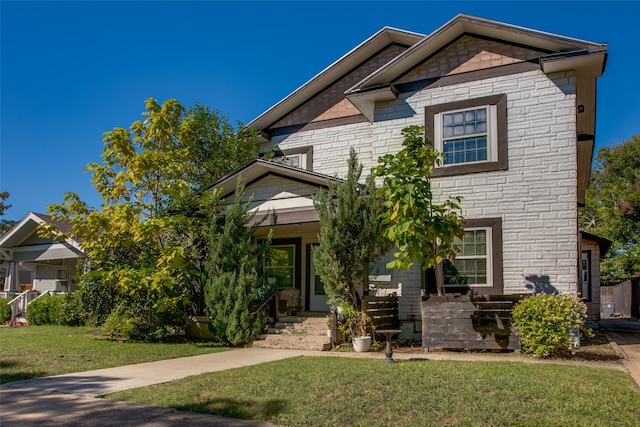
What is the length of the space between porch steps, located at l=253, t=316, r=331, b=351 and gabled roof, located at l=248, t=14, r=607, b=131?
20.0 ft

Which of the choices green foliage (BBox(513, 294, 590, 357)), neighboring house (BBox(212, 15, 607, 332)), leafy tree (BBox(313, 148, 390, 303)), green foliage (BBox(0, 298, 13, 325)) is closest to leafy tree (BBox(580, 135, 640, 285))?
neighboring house (BBox(212, 15, 607, 332))

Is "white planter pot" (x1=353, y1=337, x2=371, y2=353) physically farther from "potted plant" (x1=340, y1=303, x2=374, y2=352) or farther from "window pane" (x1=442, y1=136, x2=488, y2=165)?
"window pane" (x1=442, y1=136, x2=488, y2=165)

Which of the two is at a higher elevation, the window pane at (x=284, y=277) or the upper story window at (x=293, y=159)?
the upper story window at (x=293, y=159)

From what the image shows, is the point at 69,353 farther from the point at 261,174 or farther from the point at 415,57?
the point at 415,57

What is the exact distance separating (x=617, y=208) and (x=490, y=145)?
24.4 metres

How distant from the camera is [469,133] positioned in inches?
517

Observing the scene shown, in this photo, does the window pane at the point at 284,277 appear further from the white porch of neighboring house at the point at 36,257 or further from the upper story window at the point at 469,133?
the white porch of neighboring house at the point at 36,257

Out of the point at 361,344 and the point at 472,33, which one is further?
the point at 472,33

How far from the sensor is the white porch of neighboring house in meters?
21.4

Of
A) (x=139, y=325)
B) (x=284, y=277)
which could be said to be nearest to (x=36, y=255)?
(x=139, y=325)

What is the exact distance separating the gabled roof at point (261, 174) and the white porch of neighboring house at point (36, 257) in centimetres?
974

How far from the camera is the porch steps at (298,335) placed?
12203 millimetres

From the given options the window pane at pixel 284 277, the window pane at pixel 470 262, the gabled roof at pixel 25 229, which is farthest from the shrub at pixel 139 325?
the gabled roof at pixel 25 229

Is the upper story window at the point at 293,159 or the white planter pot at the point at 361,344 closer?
the white planter pot at the point at 361,344
